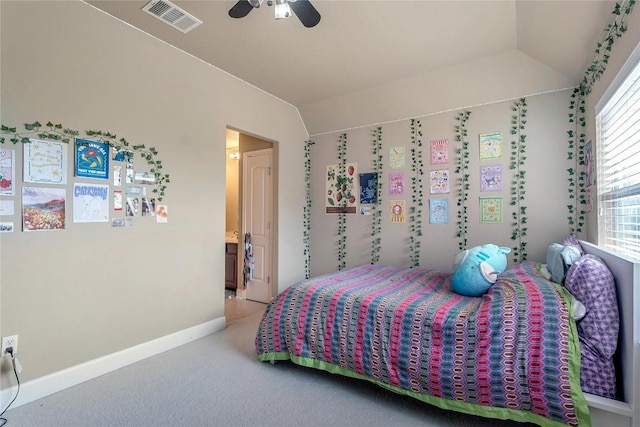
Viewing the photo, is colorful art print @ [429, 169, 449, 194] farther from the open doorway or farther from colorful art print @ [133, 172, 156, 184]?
colorful art print @ [133, 172, 156, 184]

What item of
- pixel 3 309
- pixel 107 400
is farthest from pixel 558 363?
pixel 3 309

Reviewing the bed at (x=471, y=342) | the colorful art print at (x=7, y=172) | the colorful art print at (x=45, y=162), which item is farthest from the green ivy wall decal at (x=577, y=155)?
the colorful art print at (x=7, y=172)

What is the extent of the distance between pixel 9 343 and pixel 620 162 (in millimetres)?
4025

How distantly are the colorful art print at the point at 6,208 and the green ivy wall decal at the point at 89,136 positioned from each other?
1.22 ft

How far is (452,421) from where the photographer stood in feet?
6.06

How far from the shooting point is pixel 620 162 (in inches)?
77.1

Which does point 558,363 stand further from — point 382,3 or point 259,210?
point 259,210

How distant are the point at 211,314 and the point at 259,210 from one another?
1633 mm

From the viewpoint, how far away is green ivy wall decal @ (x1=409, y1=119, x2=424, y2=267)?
368 cm

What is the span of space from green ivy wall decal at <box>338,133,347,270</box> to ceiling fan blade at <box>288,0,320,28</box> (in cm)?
222

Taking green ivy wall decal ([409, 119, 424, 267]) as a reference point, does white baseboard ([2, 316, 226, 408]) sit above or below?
below

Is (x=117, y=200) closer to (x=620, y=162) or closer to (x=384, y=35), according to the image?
(x=384, y=35)

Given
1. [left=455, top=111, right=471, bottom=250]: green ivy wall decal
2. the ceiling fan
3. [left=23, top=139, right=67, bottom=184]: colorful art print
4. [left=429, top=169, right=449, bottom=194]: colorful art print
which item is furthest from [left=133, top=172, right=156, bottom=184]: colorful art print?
[left=455, top=111, right=471, bottom=250]: green ivy wall decal

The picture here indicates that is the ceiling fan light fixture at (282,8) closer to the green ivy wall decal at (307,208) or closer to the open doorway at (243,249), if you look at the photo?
the open doorway at (243,249)
